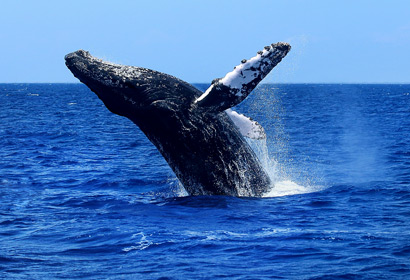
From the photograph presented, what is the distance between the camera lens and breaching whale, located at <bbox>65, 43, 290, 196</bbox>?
32.2ft

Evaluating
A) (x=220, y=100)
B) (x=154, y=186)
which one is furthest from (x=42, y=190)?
(x=220, y=100)

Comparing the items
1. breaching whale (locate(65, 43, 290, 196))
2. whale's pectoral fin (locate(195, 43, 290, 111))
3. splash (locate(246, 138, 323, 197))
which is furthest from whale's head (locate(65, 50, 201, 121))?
splash (locate(246, 138, 323, 197))

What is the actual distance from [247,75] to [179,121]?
5.09ft

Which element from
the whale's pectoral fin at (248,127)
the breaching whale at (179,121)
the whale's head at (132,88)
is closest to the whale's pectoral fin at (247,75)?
the breaching whale at (179,121)

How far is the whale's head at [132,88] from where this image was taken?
9.80m

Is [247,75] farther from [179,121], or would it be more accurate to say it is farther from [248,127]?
[248,127]

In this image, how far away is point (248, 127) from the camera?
34.1ft

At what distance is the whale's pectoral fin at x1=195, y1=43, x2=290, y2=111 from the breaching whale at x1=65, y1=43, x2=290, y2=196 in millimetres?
566

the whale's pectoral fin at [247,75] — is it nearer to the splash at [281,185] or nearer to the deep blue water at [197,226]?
the deep blue water at [197,226]

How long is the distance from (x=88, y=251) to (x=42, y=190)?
5285 mm

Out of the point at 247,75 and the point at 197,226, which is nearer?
the point at 197,226

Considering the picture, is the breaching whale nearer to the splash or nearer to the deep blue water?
the deep blue water

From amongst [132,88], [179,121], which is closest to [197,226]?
[179,121]

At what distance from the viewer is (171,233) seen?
809 cm
